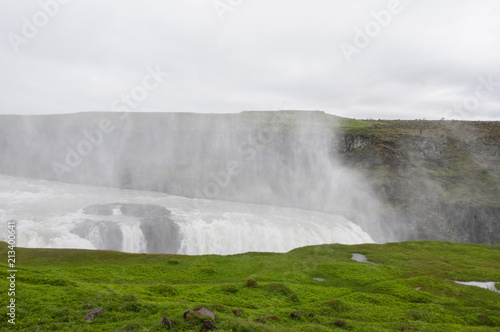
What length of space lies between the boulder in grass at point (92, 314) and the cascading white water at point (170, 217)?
3505 centimetres

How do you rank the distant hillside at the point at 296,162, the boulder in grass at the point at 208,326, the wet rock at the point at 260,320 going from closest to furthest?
the boulder in grass at the point at 208,326
the wet rock at the point at 260,320
the distant hillside at the point at 296,162

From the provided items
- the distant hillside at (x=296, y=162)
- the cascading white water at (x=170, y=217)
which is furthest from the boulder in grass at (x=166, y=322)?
the distant hillside at (x=296, y=162)

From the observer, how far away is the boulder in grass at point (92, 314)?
1661 cm

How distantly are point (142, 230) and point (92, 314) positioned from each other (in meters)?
40.3

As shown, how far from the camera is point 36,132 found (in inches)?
4513

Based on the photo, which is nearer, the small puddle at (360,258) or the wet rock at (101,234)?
the small puddle at (360,258)

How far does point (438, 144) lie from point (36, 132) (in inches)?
5717

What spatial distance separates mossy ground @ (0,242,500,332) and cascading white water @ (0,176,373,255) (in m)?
14.3

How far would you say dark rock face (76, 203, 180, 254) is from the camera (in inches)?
2015

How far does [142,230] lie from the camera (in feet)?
182

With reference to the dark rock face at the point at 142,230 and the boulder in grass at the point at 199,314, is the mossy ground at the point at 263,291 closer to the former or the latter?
the boulder in grass at the point at 199,314

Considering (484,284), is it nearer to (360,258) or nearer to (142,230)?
(360,258)

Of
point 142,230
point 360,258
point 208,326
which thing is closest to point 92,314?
point 208,326

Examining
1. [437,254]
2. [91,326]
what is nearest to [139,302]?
[91,326]
